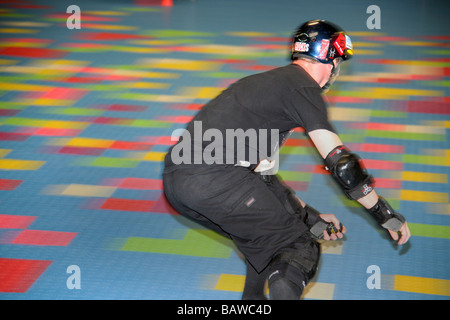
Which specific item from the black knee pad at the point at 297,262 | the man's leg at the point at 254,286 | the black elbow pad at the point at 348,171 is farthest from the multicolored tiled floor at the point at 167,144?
the black elbow pad at the point at 348,171

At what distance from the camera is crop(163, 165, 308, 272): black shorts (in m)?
2.65

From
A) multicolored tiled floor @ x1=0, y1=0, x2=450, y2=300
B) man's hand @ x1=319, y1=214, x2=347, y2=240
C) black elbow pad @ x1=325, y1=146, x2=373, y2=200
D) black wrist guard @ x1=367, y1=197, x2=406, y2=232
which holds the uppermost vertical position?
black elbow pad @ x1=325, y1=146, x2=373, y2=200

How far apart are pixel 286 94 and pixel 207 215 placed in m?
0.63

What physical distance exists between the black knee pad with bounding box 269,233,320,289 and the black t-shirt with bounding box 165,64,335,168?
1.39ft

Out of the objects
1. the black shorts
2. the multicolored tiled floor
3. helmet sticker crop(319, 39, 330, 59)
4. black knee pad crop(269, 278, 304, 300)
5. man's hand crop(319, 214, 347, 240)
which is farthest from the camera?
the multicolored tiled floor

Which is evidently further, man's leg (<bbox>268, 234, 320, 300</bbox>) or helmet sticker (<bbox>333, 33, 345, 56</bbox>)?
helmet sticker (<bbox>333, 33, 345, 56</bbox>)

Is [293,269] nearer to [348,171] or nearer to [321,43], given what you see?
[348,171]

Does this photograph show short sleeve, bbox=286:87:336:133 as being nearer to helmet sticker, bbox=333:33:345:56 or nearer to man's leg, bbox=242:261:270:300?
helmet sticker, bbox=333:33:345:56

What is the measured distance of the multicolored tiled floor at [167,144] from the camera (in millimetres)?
3580

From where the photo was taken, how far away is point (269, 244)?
8.79 feet

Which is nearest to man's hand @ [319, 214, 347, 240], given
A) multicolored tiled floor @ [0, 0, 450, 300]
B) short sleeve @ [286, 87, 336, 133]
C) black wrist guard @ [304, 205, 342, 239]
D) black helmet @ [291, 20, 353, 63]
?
black wrist guard @ [304, 205, 342, 239]

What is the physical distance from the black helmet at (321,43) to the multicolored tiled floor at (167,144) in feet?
4.35
